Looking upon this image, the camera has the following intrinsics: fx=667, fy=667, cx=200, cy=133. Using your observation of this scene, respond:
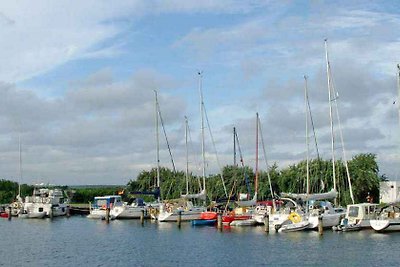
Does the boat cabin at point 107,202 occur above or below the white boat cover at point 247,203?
above

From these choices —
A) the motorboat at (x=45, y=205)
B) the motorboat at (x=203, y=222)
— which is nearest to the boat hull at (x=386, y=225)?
the motorboat at (x=203, y=222)

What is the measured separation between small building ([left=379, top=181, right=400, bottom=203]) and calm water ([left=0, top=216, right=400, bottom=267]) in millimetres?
22977

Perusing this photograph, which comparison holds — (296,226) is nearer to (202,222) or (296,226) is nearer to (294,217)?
(294,217)

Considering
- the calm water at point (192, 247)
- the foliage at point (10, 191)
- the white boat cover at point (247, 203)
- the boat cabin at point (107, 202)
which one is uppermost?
the foliage at point (10, 191)

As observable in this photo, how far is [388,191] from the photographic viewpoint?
8594cm

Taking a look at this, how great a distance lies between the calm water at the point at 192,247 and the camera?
48562mm

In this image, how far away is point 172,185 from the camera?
374 ft

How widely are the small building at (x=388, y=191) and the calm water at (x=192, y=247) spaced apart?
22977mm

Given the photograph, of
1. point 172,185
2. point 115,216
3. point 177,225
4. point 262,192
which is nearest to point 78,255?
point 177,225

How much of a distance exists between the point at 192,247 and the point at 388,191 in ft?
126

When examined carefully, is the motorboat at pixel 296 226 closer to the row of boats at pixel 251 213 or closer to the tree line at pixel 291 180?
the row of boats at pixel 251 213

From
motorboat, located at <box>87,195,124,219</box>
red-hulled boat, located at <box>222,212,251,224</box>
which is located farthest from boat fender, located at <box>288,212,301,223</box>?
motorboat, located at <box>87,195,124,219</box>

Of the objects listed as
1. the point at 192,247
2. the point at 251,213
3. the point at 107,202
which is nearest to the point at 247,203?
the point at 251,213

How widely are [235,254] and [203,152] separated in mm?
39876
